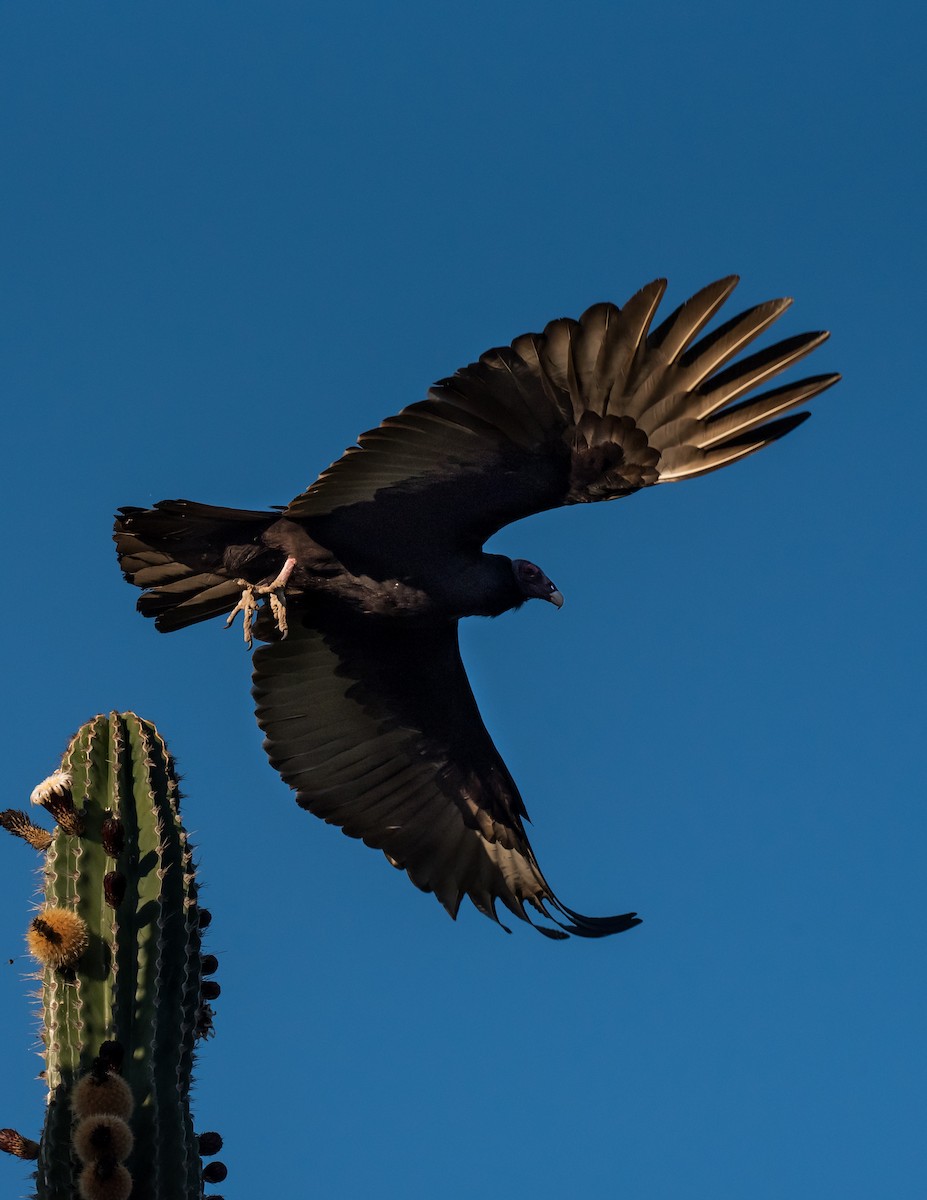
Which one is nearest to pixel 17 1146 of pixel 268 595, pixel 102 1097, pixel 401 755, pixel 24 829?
pixel 102 1097

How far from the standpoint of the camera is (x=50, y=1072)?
4.32m

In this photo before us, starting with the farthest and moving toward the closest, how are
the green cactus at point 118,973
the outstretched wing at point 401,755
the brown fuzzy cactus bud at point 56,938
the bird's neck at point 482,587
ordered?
the outstretched wing at point 401,755 < the bird's neck at point 482,587 < the brown fuzzy cactus bud at point 56,938 < the green cactus at point 118,973

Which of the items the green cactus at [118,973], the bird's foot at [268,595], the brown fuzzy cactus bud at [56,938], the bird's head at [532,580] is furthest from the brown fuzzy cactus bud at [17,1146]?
the bird's head at [532,580]

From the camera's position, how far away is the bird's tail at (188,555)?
6.18 metres

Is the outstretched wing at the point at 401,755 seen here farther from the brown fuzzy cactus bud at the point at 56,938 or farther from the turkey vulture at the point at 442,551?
the brown fuzzy cactus bud at the point at 56,938

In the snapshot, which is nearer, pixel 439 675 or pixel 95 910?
pixel 95 910

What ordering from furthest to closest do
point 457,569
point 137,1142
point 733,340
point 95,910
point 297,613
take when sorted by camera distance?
1. point 297,613
2. point 457,569
3. point 733,340
4. point 95,910
5. point 137,1142

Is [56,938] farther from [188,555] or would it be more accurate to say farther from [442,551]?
[442,551]

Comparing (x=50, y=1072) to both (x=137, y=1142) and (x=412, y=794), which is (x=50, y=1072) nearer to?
(x=137, y=1142)

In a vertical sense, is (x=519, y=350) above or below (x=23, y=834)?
above

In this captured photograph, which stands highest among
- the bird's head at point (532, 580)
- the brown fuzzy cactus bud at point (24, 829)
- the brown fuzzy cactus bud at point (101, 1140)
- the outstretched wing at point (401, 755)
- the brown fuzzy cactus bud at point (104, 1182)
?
the bird's head at point (532, 580)

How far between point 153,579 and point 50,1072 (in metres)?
2.70

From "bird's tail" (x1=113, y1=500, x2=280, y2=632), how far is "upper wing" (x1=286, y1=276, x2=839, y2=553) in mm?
309

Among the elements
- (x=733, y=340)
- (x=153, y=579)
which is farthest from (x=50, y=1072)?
(x=733, y=340)
